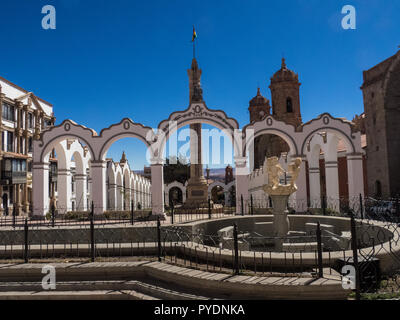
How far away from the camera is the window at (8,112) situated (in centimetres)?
2531

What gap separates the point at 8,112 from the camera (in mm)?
25844

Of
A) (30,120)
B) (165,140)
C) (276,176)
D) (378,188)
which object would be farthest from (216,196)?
(276,176)

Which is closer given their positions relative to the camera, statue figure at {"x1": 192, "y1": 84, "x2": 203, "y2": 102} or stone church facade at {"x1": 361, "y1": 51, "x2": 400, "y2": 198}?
statue figure at {"x1": 192, "y1": 84, "x2": 203, "y2": 102}

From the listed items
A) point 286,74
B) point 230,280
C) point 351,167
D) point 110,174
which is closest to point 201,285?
point 230,280

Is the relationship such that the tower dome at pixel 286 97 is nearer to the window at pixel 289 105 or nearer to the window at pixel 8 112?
the window at pixel 289 105

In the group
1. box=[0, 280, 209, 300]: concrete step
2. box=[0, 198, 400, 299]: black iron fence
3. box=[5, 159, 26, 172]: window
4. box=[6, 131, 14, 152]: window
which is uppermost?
box=[6, 131, 14, 152]: window

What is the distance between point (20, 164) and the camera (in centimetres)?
2592

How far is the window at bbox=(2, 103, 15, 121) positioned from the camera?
2531 centimetres

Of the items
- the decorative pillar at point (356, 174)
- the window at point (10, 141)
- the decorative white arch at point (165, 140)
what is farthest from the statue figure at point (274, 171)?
the window at point (10, 141)

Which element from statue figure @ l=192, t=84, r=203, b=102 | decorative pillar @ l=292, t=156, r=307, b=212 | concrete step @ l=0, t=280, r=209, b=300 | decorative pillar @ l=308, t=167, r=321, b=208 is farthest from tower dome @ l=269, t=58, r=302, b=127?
concrete step @ l=0, t=280, r=209, b=300

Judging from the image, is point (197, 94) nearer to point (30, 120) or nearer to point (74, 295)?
point (74, 295)

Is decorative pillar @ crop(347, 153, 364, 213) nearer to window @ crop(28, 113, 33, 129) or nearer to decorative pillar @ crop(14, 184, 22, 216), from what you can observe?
decorative pillar @ crop(14, 184, 22, 216)

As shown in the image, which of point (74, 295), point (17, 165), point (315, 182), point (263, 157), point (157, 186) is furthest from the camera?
point (263, 157)
